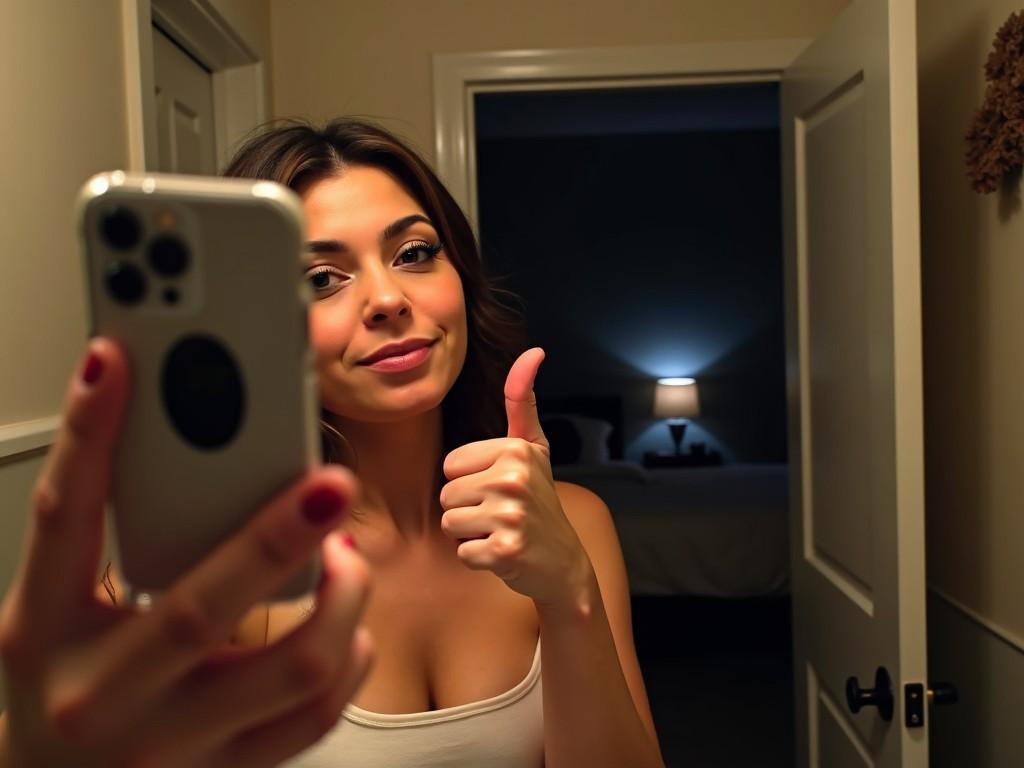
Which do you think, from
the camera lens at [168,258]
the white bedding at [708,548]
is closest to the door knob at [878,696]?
the camera lens at [168,258]

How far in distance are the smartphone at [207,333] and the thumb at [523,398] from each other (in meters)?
0.32

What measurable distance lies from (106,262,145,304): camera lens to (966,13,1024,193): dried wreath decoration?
1290mm

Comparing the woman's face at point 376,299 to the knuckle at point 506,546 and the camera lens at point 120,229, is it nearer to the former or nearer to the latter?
the knuckle at point 506,546

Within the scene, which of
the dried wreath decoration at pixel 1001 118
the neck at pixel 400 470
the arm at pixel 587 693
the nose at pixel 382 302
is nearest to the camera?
the arm at pixel 587 693

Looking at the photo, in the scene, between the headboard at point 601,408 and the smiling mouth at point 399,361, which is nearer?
the smiling mouth at point 399,361

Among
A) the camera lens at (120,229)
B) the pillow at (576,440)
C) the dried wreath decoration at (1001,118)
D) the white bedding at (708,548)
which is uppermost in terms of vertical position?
the dried wreath decoration at (1001,118)

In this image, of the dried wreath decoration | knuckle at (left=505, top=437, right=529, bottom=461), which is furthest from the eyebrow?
the dried wreath decoration

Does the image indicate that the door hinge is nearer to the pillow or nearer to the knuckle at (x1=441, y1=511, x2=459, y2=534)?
the knuckle at (x1=441, y1=511, x2=459, y2=534)

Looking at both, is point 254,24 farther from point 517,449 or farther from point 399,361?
point 517,449

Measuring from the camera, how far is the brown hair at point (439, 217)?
952mm

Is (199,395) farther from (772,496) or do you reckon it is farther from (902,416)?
(772,496)

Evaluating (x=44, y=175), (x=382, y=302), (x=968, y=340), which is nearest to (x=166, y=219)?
(x=382, y=302)

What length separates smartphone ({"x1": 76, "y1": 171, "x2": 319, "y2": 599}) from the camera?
1.03ft

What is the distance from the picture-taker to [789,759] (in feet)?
9.36
